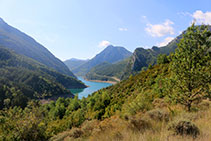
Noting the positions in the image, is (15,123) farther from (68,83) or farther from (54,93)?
(68,83)

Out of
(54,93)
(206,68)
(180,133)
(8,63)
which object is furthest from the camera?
(8,63)

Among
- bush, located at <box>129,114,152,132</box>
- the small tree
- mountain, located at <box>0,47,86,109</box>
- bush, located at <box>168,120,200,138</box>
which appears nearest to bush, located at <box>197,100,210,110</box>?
the small tree

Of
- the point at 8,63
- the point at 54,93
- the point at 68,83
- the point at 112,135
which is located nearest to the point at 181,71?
the point at 112,135

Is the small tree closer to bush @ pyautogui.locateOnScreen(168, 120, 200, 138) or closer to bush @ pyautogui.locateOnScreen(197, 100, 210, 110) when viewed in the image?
bush @ pyautogui.locateOnScreen(197, 100, 210, 110)

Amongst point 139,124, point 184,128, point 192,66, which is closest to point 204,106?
point 192,66

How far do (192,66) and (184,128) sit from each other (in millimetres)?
3789

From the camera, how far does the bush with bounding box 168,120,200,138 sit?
409cm

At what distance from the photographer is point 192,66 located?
6.59m

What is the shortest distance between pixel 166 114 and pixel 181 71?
257 centimetres

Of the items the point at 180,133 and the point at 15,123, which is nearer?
the point at 180,133

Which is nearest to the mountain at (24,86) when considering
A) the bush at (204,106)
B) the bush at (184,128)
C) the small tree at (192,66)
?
the small tree at (192,66)

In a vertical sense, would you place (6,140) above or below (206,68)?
below

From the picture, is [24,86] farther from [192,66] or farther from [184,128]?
[184,128]

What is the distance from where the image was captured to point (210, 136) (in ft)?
11.8
